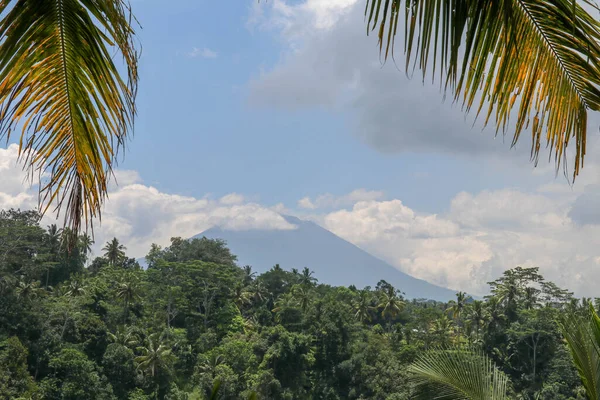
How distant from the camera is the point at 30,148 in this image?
1.80 metres

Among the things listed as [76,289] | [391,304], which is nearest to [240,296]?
[391,304]

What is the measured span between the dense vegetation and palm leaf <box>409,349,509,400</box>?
22236 mm

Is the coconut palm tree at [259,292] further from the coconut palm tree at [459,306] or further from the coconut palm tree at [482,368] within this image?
the coconut palm tree at [482,368]

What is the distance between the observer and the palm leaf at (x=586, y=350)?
2.92 meters

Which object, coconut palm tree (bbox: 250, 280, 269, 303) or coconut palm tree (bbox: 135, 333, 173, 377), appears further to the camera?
coconut palm tree (bbox: 250, 280, 269, 303)

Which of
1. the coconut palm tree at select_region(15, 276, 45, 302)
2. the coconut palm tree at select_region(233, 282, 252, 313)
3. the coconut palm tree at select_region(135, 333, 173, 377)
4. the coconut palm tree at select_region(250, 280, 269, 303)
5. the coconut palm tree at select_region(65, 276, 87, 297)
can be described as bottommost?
the coconut palm tree at select_region(135, 333, 173, 377)

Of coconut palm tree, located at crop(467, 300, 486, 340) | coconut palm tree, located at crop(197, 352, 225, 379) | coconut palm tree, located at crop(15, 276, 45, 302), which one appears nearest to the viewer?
coconut palm tree, located at crop(15, 276, 45, 302)

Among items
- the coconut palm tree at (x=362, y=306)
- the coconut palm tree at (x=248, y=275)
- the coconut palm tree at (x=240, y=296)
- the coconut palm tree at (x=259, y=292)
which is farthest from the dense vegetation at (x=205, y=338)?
the coconut palm tree at (x=248, y=275)

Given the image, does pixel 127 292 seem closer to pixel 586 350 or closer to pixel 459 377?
pixel 459 377

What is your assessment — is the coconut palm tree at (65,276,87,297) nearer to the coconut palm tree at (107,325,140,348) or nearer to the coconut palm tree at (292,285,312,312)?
the coconut palm tree at (107,325,140,348)

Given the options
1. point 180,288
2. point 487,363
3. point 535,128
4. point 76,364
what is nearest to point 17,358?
point 76,364

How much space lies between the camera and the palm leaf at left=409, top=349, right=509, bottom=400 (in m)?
3.40

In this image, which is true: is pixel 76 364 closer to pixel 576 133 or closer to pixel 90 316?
pixel 90 316

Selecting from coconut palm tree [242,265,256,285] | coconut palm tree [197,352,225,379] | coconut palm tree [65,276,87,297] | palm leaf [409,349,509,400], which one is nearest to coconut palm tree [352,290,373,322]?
coconut palm tree [242,265,256,285]
